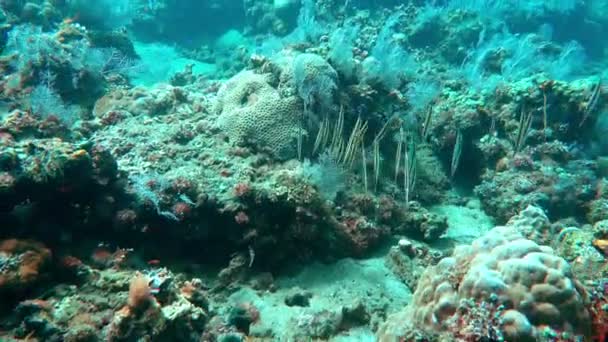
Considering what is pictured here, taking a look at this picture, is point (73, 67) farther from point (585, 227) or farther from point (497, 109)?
point (585, 227)

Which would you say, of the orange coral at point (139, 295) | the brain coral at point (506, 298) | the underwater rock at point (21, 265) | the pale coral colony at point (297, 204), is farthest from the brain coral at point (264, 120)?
the brain coral at point (506, 298)

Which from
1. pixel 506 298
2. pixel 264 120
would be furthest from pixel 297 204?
pixel 506 298

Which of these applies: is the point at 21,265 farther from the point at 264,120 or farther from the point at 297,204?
the point at 264,120

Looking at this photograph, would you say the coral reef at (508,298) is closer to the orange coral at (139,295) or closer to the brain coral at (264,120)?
the orange coral at (139,295)

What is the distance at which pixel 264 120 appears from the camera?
741 centimetres

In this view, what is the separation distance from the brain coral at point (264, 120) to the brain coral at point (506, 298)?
14.4 ft

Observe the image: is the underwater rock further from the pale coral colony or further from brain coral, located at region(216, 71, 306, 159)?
brain coral, located at region(216, 71, 306, 159)

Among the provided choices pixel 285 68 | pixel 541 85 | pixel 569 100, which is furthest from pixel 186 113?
pixel 569 100

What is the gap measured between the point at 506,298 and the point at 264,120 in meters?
5.42

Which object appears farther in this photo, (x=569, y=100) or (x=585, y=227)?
(x=569, y=100)

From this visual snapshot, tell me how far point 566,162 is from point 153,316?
29.7 feet

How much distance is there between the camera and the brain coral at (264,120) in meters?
7.28

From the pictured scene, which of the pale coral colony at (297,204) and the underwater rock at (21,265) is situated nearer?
the pale coral colony at (297,204)

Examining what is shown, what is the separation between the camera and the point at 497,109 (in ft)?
30.9
